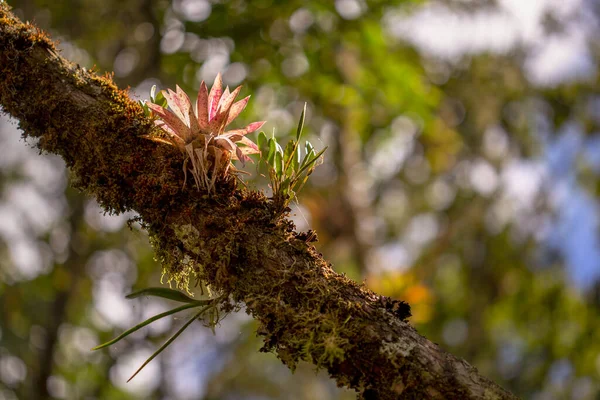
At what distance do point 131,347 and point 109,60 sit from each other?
2.41 metres

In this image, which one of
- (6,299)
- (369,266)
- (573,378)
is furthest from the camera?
(573,378)

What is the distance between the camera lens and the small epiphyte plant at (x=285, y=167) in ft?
3.91

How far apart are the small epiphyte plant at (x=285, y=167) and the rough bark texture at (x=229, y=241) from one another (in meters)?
0.05

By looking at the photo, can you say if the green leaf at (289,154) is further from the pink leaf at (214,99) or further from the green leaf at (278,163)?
A: the pink leaf at (214,99)

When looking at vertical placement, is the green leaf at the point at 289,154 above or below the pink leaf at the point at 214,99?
below

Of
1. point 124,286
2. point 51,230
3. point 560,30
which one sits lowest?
point 124,286

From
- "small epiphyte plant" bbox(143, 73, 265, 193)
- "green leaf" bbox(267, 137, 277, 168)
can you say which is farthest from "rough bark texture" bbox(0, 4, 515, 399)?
"green leaf" bbox(267, 137, 277, 168)

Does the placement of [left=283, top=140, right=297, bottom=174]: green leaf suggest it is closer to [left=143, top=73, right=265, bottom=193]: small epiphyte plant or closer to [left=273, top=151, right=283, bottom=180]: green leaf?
[left=273, top=151, right=283, bottom=180]: green leaf

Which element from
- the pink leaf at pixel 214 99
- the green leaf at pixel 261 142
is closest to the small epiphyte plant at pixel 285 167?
the green leaf at pixel 261 142

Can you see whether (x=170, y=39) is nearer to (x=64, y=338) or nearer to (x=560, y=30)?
(x=64, y=338)

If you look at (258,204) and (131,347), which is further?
(131,347)

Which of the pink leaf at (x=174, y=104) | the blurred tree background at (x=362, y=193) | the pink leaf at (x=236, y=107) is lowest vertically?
the pink leaf at (x=174, y=104)

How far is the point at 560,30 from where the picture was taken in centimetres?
706

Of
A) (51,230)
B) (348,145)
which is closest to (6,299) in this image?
(51,230)
